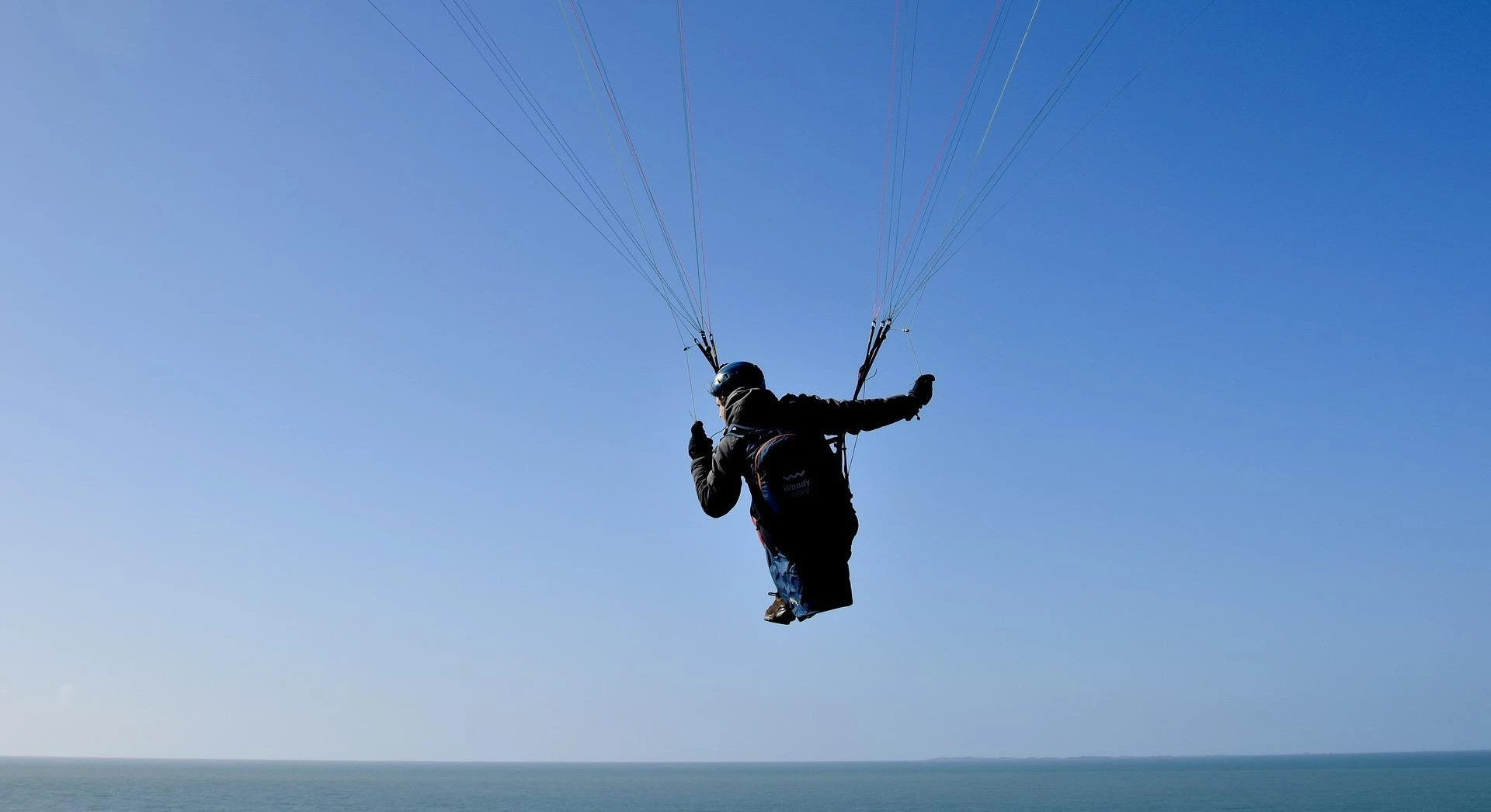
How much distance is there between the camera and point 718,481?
731cm

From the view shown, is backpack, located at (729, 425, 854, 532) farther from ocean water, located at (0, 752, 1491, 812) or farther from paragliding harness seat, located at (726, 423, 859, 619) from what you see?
ocean water, located at (0, 752, 1491, 812)

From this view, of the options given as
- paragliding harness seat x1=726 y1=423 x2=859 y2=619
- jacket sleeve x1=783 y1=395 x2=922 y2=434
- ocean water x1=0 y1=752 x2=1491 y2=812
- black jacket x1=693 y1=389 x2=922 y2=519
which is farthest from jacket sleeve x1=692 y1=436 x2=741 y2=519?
ocean water x1=0 y1=752 x2=1491 y2=812

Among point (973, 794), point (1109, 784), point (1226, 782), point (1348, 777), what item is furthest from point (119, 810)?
point (1348, 777)

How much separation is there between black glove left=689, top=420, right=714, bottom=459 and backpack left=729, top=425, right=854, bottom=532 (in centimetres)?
62

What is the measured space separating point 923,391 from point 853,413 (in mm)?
518

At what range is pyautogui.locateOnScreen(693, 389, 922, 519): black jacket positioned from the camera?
23.0ft

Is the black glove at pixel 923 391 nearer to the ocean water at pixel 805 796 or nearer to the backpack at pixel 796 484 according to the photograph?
the backpack at pixel 796 484

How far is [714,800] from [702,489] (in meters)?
124

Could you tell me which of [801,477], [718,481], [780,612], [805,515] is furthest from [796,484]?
[780,612]

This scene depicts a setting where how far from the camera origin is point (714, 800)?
124m

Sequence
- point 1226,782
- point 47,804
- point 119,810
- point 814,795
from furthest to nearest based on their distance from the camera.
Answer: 1. point 1226,782
2. point 814,795
3. point 47,804
4. point 119,810

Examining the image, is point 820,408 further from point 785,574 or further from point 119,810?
point 119,810

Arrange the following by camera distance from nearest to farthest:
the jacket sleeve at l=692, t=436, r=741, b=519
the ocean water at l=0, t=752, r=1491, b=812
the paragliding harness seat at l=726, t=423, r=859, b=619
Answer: the paragliding harness seat at l=726, t=423, r=859, b=619, the jacket sleeve at l=692, t=436, r=741, b=519, the ocean water at l=0, t=752, r=1491, b=812

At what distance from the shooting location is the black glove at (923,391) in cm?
713
